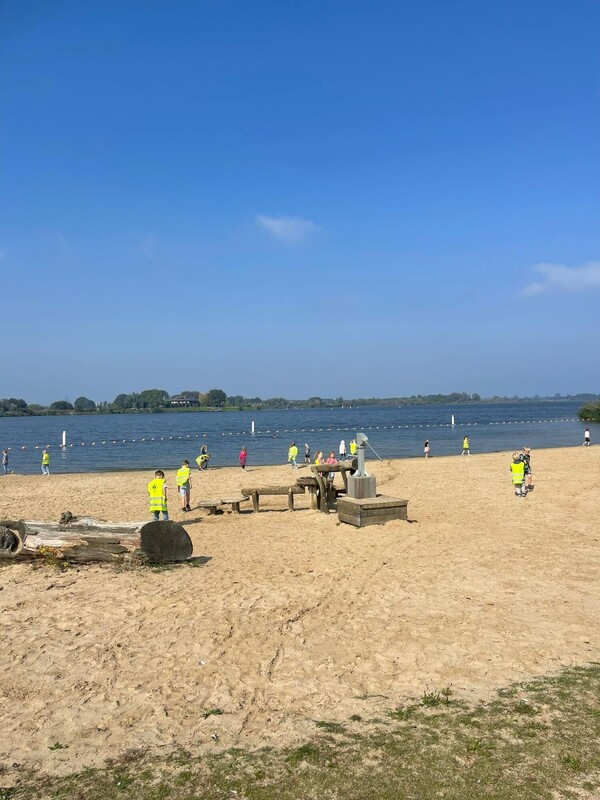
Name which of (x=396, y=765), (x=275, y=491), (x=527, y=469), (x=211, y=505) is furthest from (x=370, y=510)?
(x=396, y=765)

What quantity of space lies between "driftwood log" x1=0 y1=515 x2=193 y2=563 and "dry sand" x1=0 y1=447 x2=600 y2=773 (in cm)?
26

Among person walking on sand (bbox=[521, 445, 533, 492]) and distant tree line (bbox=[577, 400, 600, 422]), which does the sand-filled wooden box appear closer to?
person walking on sand (bbox=[521, 445, 533, 492])

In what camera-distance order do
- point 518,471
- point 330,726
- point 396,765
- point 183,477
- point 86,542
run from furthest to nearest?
Answer: 1. point 518,471
2. point 183,477
3. point 86,542
4. point 330,726
5. point 396,765

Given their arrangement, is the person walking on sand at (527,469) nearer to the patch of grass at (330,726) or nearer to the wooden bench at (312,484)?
the wooden bench at (312,484)

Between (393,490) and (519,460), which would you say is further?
(393,490)

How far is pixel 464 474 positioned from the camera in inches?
1015

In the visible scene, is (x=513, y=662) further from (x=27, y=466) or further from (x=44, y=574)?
(x=27, y=466)

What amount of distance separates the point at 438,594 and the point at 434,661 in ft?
7.81

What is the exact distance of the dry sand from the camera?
511 centimetres

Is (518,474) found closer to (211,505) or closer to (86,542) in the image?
(211,505)

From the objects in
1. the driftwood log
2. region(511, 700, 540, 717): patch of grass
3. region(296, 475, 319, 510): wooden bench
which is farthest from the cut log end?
region(511, 700, 540, 717): patch of grass

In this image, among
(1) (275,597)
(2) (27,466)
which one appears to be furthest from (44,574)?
(2) (27,466)

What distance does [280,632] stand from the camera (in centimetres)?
709

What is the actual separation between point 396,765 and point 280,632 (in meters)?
3.10
